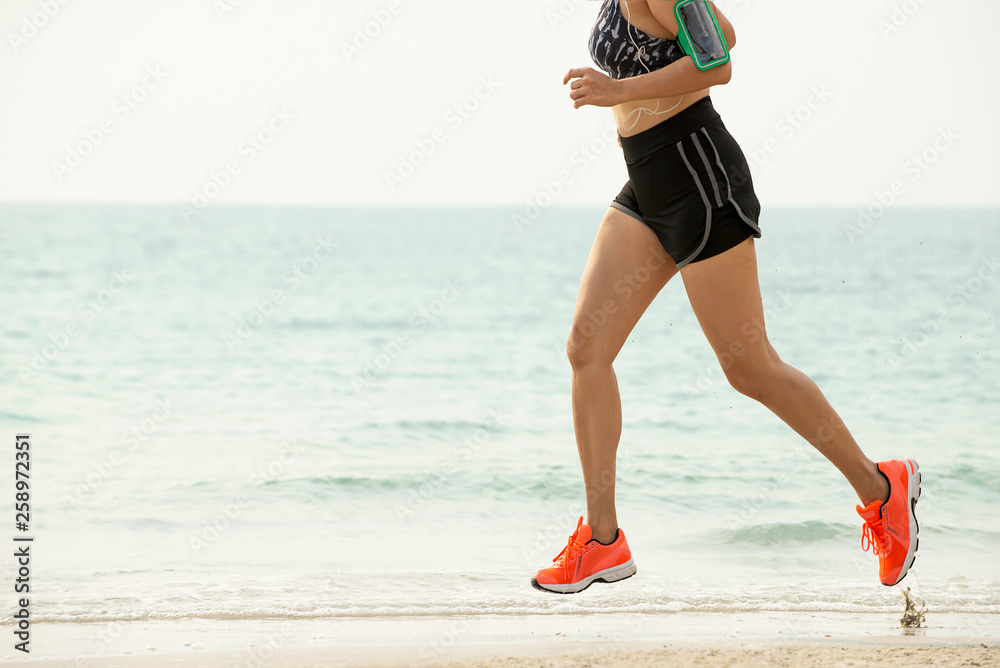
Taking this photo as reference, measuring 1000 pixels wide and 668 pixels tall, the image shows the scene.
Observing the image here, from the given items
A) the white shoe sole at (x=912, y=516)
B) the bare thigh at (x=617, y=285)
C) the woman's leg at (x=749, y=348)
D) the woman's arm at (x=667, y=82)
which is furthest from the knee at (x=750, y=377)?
the woman's arm at (x=667, y=82)

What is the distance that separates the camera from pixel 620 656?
→ 302 centimetres

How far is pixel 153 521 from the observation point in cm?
557

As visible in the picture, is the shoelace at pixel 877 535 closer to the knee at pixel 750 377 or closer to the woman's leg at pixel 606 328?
the knee at pixel 750 377

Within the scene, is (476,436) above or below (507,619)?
below

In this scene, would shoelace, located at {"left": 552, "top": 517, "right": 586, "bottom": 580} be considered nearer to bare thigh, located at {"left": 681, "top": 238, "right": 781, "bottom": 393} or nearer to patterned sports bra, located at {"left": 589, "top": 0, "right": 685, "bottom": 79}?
bare thigh, located at {"left": 681, "top": 238, "right": 781, "bottom": 393}

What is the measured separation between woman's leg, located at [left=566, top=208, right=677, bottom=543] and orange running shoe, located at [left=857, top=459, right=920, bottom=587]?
0.76 m

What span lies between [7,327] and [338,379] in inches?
306

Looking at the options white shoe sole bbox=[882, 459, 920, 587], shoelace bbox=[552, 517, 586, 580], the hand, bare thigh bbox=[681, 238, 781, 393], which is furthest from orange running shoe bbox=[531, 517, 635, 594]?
the hand

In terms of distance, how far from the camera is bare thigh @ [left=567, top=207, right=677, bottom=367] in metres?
2.60

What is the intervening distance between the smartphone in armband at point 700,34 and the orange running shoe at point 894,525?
4.16ft

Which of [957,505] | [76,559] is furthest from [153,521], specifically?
[957,505]

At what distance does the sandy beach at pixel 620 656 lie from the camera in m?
2.92

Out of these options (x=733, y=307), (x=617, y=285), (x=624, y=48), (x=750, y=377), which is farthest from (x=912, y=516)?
(x=624, y=48)

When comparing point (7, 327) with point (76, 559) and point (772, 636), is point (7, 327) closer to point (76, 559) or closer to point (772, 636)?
point (76, 559)
